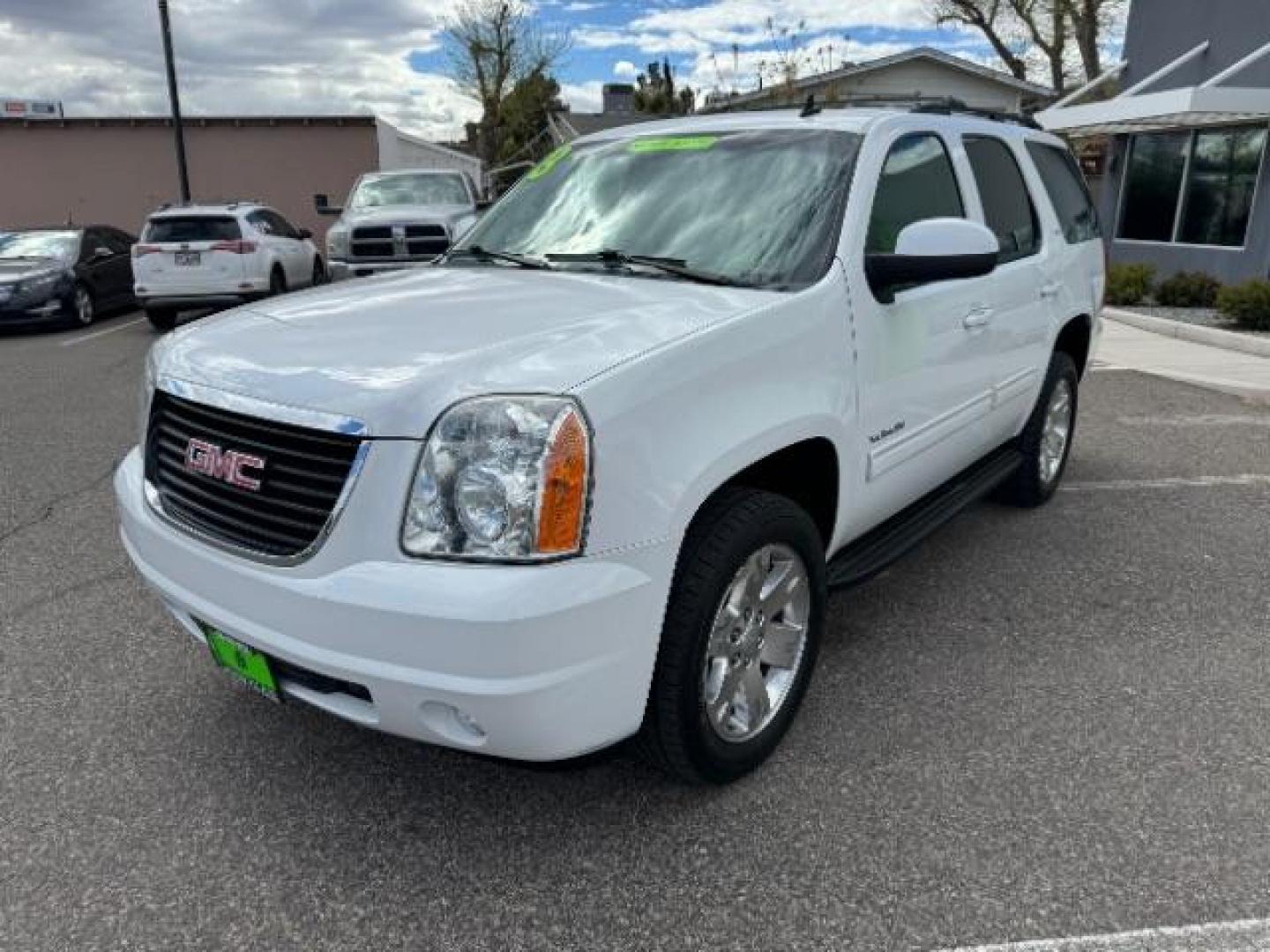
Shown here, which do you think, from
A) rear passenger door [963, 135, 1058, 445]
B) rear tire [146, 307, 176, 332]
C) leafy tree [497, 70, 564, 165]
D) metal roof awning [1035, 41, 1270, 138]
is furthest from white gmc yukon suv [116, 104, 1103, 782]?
leafy tree [497, 70, 564, 165]

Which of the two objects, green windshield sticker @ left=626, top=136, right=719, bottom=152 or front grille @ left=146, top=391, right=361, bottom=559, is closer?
front grille @ left=146, top=391, right=361, bottom=559

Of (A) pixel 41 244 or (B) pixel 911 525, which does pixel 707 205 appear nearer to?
(B) pixel 911 525

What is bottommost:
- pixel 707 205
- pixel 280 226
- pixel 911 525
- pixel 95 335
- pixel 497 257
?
pixel 95 335

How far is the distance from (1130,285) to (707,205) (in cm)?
1233

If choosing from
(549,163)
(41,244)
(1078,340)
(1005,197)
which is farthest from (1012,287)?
(41,244)

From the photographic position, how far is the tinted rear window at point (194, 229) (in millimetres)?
12555

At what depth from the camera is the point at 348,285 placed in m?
3.47

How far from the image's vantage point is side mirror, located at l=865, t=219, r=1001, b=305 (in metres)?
2.97

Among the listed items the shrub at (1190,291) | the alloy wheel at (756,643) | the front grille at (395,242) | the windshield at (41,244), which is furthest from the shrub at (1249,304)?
the windshield at (41,244)

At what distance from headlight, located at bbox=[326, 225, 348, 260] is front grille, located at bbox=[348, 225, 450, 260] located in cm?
8

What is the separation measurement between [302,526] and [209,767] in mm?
1107

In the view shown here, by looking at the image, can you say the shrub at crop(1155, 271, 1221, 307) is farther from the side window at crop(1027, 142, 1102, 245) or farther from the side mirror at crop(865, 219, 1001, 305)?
the side mirror at crop(865, 219, 1001, 305)

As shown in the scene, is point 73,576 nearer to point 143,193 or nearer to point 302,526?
point 302,526

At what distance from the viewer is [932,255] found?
9.74 ft
